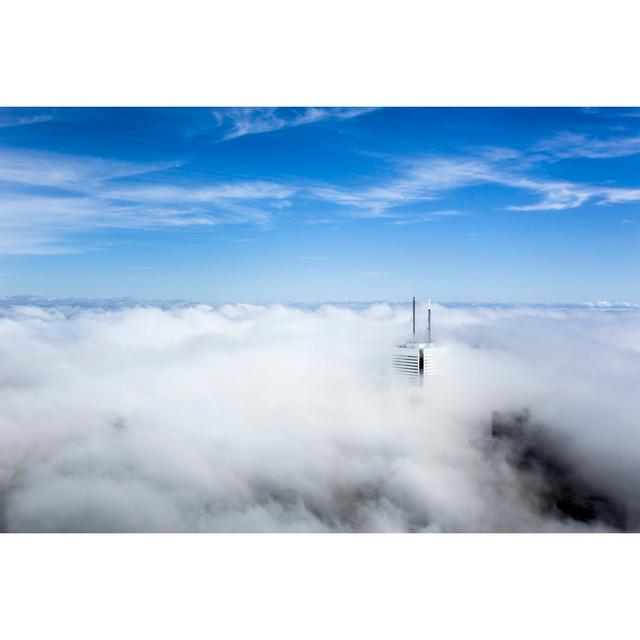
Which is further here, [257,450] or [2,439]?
[257,450]

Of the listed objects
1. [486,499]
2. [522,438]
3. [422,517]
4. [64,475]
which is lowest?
[522,438]

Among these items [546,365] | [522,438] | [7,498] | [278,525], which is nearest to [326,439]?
[278,525]

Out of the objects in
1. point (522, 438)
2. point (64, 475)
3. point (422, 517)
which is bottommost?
point (522, 438)

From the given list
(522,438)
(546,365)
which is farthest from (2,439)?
(522,438)

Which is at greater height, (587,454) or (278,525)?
(278,525)

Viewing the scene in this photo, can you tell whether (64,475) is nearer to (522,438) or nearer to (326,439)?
(326,439)

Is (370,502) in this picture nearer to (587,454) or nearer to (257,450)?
(257,450)

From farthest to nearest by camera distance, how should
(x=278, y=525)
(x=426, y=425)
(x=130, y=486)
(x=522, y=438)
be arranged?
(x=522, y=438) → (x=426, y=425) → (x=130, y=486) → (x=278, y=525)

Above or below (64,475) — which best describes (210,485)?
below

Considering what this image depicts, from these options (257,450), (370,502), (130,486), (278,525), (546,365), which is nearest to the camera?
(278,525)
